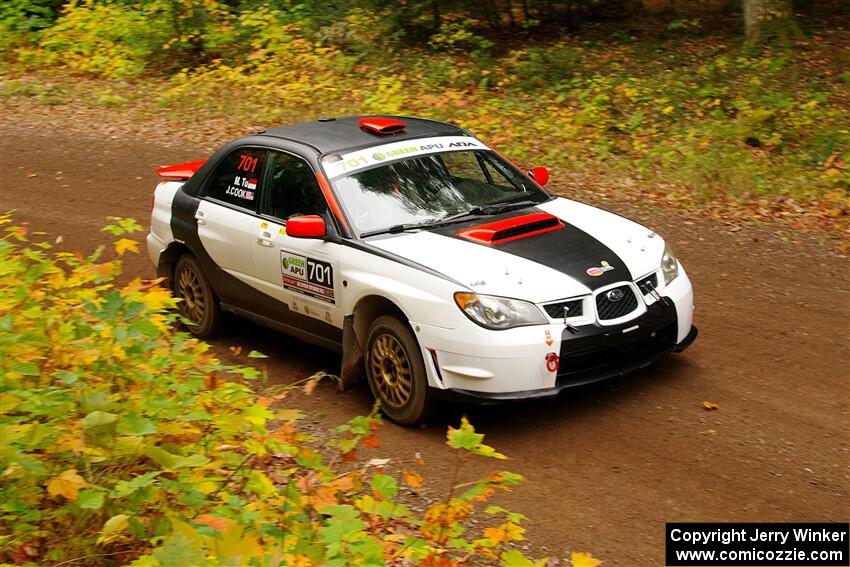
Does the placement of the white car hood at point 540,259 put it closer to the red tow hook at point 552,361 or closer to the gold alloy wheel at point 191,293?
the red tow hook at point 552,361

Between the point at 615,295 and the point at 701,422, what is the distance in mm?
1012

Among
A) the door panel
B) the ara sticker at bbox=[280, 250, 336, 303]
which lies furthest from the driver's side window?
the ara sticker at bbox=[280, 250, 336, 303]

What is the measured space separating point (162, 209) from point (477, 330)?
13.0ft

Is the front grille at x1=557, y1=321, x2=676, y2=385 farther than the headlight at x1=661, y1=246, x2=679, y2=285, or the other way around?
the headlight at x1=661, y1=246, x2=679, y2=285

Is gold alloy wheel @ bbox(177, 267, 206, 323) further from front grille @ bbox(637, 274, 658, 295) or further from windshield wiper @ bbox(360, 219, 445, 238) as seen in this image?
front grille @ bbox(637, 274, 658, 295)

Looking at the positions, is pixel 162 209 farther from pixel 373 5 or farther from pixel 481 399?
pixel 373 5

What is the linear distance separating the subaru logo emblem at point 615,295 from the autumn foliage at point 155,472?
203 cm

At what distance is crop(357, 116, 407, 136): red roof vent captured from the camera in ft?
26.6

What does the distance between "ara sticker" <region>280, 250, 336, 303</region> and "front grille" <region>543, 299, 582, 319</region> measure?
5.60 ft

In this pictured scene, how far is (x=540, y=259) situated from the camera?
22.4 feet

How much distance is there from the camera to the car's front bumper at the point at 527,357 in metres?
6.41

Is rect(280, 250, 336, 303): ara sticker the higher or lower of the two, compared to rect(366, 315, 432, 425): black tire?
higher

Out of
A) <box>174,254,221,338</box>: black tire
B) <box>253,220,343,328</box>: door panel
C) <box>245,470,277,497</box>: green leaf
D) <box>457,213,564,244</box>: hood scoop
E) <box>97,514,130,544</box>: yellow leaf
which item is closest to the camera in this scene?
<box>97,514,130,544</box>: yellow leaf

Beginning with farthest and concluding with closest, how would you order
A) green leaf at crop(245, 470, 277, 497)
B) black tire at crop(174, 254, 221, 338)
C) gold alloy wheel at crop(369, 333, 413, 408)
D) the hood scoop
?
black tire at crop(174, 254, 221, 338) < the hood scoop < gold alloy wheel at crop(369, 333, 413, 408) < green leaf at crop(245, 470, 277, 497)
